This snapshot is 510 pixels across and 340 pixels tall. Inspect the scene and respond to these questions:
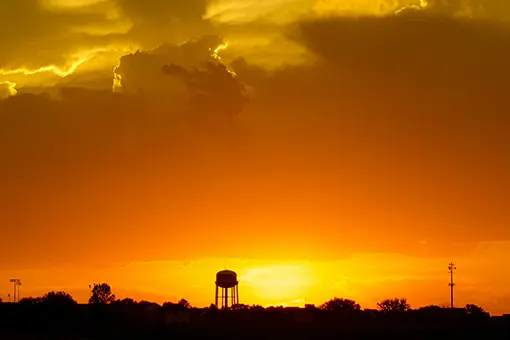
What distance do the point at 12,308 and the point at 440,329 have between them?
7547cm

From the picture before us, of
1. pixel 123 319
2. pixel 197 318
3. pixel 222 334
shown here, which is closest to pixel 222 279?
pixel 197 318

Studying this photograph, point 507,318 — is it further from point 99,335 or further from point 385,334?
point 99,335

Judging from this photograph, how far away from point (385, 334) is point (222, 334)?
2329cm

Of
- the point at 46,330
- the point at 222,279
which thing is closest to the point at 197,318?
the point at 222,279

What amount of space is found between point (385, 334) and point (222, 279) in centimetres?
6067

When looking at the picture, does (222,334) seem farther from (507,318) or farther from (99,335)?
(507,318)

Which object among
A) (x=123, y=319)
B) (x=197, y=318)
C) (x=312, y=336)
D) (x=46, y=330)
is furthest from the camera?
(x=197, y=318)

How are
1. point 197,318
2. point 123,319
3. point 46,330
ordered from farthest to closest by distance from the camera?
1. point 197,318
2. point 123,319
3. point 46,330

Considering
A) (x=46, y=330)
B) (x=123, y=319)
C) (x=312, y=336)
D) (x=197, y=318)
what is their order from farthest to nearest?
1. (x=197, y=318)
2. (x=123, y=319)
3. (x=46, y=330)
4. (x=312, y=336)

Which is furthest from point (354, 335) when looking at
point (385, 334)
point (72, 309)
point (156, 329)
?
point (72, 309)

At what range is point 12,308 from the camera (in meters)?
179

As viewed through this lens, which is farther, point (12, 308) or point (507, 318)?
point (507, 318)

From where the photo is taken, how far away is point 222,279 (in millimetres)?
199625

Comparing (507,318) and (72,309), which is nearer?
(72,309)
